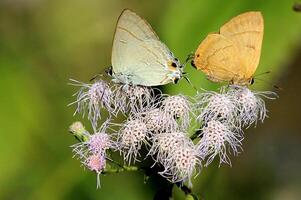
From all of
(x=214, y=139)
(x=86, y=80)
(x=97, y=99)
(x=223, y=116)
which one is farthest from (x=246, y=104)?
(x=86, y=80)

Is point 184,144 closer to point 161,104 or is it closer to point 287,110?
point 161,104

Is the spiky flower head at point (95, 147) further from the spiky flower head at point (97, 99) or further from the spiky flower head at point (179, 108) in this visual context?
the spiky flower head at point (179, 108)

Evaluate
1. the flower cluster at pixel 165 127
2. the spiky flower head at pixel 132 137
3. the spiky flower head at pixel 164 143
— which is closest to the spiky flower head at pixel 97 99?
the flower cluster at pixel 165 127

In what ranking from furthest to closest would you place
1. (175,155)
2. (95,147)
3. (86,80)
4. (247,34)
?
1. (86,80)
2. (247,34)
3. (95,147)
4. (175,155)

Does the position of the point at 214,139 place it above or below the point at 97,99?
below

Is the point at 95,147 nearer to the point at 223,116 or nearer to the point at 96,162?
the point at 96,162

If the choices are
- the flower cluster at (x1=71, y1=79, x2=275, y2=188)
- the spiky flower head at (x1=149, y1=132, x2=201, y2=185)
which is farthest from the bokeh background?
the spiky flower head at (x1=149, y1=132, x2=201, y2=185)
